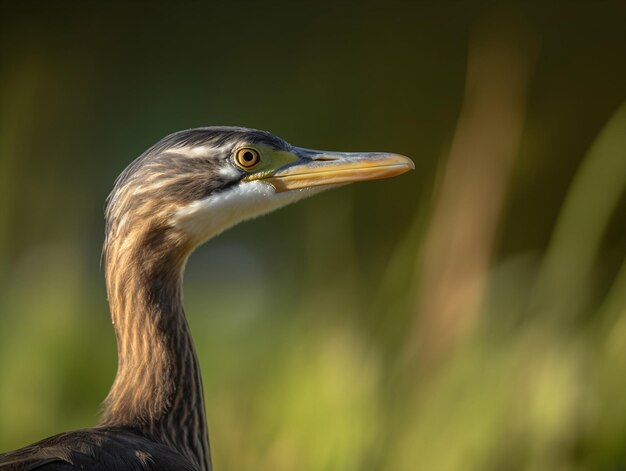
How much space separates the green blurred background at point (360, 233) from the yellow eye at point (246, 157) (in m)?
1.12

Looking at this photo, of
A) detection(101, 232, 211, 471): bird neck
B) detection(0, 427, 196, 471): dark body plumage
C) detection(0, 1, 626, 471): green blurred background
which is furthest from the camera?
detection(0, 1, 626, 471): green blurred background

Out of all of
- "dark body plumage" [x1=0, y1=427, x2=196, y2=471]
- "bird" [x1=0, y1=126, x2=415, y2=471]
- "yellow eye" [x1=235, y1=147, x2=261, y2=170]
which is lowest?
"dark body plumage" [x1=0, y1=427, x2=196, y2=471]

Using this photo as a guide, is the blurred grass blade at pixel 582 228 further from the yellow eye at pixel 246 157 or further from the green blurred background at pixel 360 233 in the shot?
the yellow eye at pixel 246 157

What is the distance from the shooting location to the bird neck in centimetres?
222

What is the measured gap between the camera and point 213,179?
7.56 feet

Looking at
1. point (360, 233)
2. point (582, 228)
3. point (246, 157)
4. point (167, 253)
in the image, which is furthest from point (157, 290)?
point (360, 233)

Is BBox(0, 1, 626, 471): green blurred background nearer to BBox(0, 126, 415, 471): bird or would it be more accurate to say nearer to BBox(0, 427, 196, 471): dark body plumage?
BBox(0, 126, 415, 471): bird

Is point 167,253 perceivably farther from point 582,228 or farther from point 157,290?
point 582,228

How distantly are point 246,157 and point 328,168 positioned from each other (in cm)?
19

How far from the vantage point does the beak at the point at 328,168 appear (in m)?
2.35

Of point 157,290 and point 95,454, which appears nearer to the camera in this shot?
point 95,454

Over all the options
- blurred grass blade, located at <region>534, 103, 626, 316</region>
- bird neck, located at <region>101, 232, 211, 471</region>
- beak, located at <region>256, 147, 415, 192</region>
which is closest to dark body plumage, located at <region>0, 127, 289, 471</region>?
bird neck, located at <region>101, 232, 211, 471</region>

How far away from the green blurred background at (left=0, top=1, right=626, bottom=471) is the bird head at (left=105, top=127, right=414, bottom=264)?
105 cm

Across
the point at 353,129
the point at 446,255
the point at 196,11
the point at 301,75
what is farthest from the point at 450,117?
the point at 446,255
